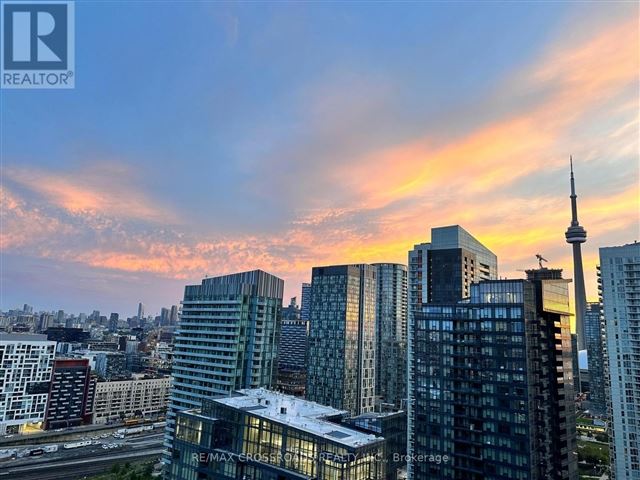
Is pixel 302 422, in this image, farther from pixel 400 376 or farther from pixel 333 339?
pixel 400 376

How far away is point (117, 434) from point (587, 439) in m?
196

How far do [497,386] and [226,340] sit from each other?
69632 millimetres

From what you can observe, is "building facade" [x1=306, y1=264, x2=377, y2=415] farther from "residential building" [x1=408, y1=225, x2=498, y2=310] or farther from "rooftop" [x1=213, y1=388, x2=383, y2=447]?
"rooftop" [x1=213, y1=388, x2=383, y2=447]

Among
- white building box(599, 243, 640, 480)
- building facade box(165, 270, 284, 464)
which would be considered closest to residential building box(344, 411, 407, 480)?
building facade box(165, 270, 284, 464)

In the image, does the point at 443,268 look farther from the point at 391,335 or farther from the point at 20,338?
the point at 20,338

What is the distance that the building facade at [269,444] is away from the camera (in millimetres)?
58969

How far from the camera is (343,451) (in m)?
58.1

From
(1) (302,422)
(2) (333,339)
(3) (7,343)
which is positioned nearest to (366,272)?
(2) (333,339)

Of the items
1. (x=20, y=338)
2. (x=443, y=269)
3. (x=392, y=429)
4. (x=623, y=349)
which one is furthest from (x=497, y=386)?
(x=20, y=338)

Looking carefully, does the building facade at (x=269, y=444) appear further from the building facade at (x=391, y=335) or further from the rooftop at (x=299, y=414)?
the building facade at (x=391, y=335)

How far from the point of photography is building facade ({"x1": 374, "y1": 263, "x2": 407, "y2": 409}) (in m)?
175

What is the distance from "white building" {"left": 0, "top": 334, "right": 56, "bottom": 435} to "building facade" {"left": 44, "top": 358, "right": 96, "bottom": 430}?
342cm

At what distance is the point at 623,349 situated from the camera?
378ft

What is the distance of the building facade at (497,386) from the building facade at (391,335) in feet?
273
